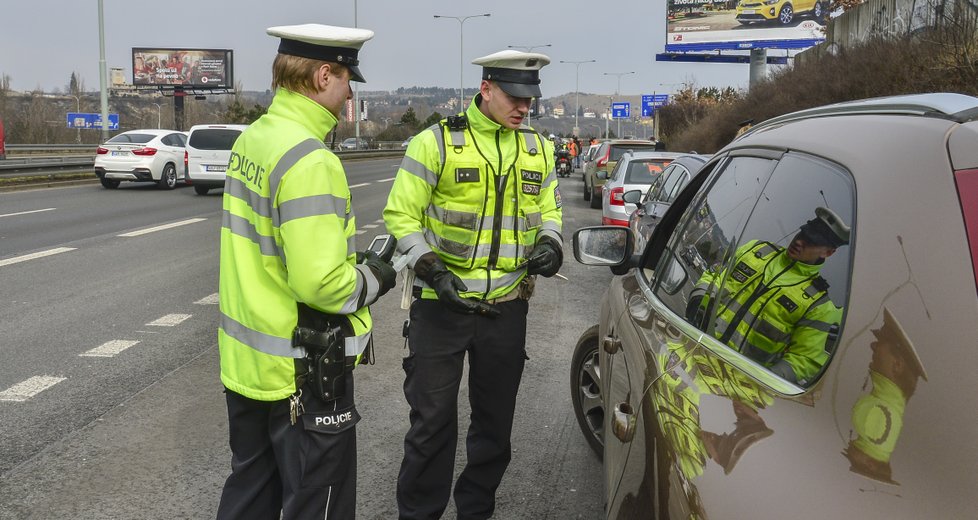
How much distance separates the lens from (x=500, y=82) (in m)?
3.56

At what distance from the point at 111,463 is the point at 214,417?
2.64ft

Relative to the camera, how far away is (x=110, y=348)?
675 cm

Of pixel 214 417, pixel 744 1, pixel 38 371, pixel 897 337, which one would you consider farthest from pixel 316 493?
pixel 744 1

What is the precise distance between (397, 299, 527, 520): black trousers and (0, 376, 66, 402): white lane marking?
9.93 feet

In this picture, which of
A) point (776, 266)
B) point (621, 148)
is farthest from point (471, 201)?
point (621, 148)

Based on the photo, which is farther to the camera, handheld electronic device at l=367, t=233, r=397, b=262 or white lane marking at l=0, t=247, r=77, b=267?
white lane marking at l=0, t=247, r=77, b=267

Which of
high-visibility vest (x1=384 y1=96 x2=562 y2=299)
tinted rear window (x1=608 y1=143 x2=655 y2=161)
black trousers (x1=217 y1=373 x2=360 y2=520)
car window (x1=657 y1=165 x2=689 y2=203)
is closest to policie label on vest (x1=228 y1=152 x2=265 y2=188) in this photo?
black trousers (x1=217 y1=373 x2=360 y2=520)

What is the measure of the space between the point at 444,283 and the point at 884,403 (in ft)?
6.97

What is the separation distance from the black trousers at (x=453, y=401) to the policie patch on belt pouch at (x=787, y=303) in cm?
176

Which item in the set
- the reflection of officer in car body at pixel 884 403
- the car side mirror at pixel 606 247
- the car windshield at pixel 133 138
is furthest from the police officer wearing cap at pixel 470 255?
the car windshield at pixel 133 138

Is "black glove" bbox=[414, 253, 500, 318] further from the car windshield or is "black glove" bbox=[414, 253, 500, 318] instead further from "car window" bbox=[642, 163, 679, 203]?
the car windshield

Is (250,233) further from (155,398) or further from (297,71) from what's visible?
(155,398)

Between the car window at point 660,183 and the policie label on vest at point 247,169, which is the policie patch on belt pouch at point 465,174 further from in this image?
the car window at point 660,183

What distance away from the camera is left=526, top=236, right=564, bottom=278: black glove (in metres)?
3.62
